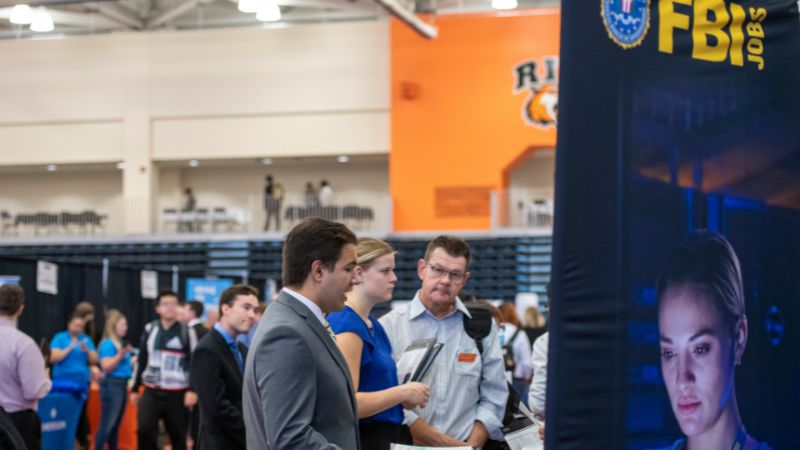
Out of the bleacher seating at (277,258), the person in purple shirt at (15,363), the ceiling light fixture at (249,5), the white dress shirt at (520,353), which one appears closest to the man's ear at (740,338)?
the person in purple shirt at (15,363)

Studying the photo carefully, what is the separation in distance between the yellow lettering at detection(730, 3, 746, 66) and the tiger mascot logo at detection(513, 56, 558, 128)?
21611 millimetres

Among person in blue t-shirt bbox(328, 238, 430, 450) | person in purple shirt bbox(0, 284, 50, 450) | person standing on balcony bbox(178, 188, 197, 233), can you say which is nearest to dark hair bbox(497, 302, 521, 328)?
person in purple shirt bbox(0, 284, 50, 450)

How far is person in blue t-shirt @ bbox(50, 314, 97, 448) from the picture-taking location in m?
9.65

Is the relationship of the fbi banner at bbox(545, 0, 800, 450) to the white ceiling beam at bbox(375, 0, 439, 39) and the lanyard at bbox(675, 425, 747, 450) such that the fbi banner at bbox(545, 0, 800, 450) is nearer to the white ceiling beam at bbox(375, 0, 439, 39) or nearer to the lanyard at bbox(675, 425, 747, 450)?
the lanyard at bbox(675, 425, 747, 450)

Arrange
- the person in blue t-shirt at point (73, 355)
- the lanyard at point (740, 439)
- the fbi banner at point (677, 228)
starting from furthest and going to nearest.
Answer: the person in blue t-shirt at point (73, 355) → the lanyard at point (740, 439) → the fbi banner at point (677, 228)

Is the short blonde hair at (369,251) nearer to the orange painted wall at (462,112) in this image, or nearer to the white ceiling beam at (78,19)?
the orange painted wall at (462,112)

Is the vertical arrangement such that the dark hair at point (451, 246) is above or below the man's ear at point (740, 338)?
above

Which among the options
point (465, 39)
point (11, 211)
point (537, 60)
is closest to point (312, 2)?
point (465, 39)

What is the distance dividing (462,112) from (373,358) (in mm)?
21874

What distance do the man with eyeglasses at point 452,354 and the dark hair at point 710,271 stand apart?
50.1 inches

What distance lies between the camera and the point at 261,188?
28.8 metres

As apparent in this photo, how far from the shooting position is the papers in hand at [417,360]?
12.3 feet

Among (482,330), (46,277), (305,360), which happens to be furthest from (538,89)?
(305,360)

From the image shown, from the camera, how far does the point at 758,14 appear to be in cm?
309
